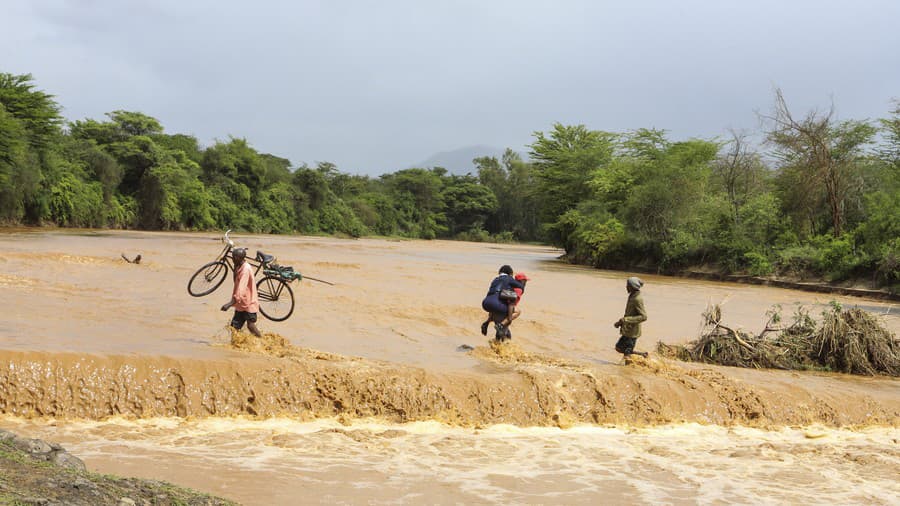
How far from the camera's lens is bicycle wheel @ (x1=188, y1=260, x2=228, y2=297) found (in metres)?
12.7

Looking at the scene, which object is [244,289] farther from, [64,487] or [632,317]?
[64,487]

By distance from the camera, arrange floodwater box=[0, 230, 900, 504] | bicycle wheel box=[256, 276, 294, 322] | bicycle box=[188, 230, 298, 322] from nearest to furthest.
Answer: floodwater box=[0, 230, 900, 504] → bicycle box=[188, 230, 298, 322] → bicycle wheel box=[256, 276, 294, 322]

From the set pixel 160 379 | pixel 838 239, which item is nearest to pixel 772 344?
pixel 160 379

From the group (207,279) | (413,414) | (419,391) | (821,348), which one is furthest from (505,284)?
(821,348)

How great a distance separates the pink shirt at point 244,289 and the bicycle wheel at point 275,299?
7.41ft

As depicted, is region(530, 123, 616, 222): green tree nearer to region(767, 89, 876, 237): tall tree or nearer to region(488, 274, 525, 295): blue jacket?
region(767, 89, 876, 237): tall tree

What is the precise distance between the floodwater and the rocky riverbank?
4.27 ft

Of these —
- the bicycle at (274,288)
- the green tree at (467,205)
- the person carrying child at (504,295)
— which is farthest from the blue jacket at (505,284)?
the green tree at (467,205)

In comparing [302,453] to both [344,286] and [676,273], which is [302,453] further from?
[676,273]

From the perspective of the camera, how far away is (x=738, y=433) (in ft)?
30.6

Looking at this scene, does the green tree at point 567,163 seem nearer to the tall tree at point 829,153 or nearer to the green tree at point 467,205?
the tall tree at point 829,153

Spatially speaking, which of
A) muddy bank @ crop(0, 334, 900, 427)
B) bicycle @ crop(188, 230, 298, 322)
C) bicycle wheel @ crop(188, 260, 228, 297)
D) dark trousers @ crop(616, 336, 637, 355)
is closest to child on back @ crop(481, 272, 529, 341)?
muddy bank @ crop(0, 334, 900, 427)

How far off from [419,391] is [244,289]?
282cm

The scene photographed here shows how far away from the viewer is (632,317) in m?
10.8
